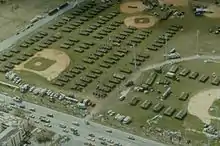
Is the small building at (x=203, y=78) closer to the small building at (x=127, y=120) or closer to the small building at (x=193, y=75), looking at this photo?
the small building at (x=193, y=75)

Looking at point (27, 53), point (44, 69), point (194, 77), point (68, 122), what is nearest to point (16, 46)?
point (27, 53)

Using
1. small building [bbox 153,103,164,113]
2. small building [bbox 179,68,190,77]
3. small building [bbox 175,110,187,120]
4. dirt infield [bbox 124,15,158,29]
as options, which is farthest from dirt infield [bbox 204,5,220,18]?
small building [bbox 175,110,187,120]

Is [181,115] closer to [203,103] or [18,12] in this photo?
[203,103]

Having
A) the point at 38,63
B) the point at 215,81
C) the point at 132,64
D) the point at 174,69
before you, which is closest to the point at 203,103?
the point at 215,81

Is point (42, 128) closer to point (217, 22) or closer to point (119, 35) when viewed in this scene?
point (119, 35)

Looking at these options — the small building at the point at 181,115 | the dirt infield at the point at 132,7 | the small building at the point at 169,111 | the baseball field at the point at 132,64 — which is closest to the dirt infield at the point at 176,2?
the baseball field at the point at 132,64

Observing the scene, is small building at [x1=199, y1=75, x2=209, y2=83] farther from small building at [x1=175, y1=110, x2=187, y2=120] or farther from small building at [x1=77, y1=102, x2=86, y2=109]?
small building at [x1=77, y1=102, x2=86, y2=109]

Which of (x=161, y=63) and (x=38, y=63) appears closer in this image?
(x=161, y=63)
